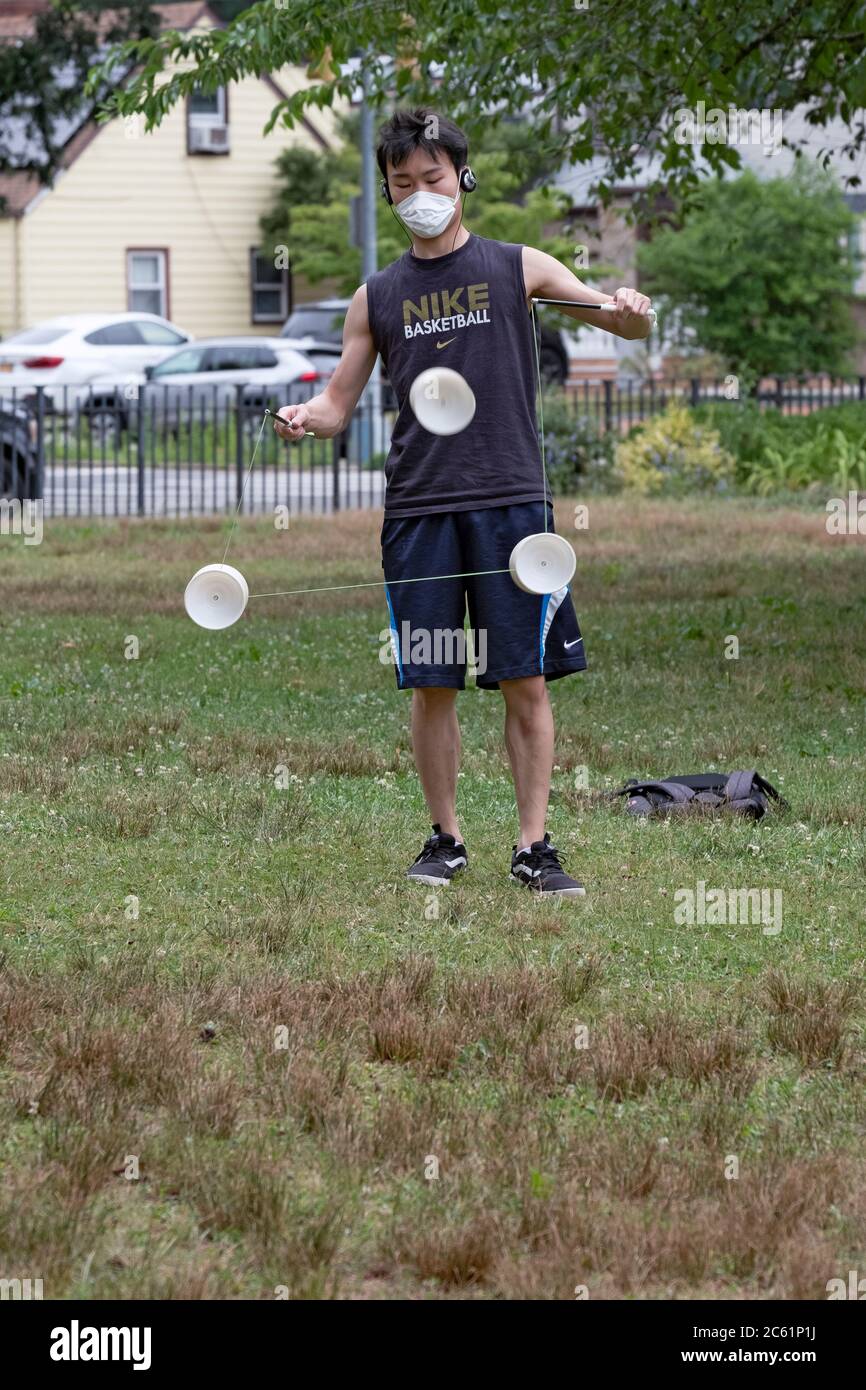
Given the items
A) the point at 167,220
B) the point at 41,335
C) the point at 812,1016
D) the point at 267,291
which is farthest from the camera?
the point at 267,291

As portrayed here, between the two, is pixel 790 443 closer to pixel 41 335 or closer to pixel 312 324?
pixel 312 324

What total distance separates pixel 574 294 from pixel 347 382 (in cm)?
67

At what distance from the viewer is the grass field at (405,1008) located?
9.72 feet

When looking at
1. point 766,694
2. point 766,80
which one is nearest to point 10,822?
point 766,694

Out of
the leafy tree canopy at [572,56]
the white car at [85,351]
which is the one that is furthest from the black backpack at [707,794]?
the white car at [85,351]

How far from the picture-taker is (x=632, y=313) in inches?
185

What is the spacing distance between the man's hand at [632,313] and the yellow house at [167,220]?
92.0ft

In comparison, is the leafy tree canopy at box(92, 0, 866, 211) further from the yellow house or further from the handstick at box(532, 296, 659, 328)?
the yellow house

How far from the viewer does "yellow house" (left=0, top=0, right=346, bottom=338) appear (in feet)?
105

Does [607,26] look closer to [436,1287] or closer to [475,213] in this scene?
[436,1287]

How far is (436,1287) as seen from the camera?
9.40 feet

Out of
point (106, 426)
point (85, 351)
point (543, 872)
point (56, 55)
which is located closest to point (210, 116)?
point (56, 55)

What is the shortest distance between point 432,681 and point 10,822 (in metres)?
1.54

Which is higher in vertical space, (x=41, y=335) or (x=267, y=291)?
(x=267, y=291)
